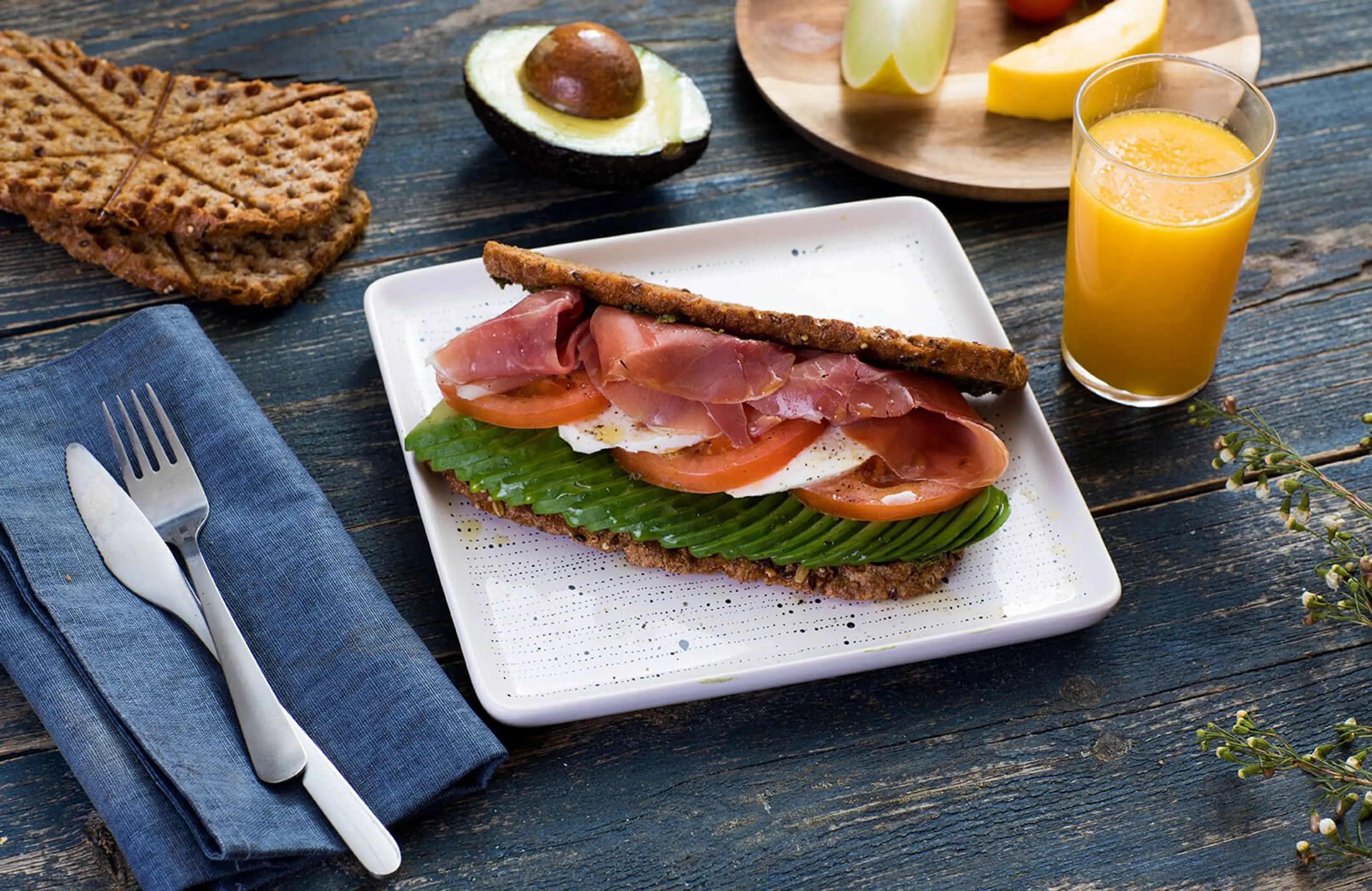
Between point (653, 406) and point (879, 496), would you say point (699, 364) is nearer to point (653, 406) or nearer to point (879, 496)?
point (653, 406)

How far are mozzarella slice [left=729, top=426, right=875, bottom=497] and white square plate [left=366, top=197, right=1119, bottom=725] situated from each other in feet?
0.73

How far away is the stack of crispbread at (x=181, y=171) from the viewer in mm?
3234

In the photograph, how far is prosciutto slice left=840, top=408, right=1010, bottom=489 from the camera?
261cm

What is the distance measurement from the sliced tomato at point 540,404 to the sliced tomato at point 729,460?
0.62 ft

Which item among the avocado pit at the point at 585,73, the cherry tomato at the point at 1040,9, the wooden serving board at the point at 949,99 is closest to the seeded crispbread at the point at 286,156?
the avocado pit at the point at 585,73

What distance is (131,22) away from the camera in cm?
405

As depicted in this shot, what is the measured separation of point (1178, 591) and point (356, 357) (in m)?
2.10

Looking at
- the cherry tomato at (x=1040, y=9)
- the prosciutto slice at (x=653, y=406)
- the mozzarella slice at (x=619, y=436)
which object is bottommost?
the mozzarella slice at (x=619, y=436)

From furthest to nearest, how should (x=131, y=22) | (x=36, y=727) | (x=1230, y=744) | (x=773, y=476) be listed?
(x=131, y=22)
(x=773, y=476)
(x=36, y=727)
(x=1230, y=744)

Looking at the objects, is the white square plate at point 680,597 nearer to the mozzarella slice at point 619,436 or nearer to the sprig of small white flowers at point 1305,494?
the mozzarella slice at point 619,436

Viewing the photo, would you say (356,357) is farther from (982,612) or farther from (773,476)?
(982,612)

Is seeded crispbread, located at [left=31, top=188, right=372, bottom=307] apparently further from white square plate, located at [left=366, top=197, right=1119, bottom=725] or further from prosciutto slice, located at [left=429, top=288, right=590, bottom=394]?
prosciutto slice, located at [left=429, top=288, right=590, bottom=394]

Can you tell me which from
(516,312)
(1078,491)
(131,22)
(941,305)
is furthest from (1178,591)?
(131,22)

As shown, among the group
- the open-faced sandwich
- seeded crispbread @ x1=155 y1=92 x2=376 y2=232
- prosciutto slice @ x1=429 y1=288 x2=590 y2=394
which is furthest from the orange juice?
seeded crispbread @ x1=155 y1=92 x2=376 y2=232
